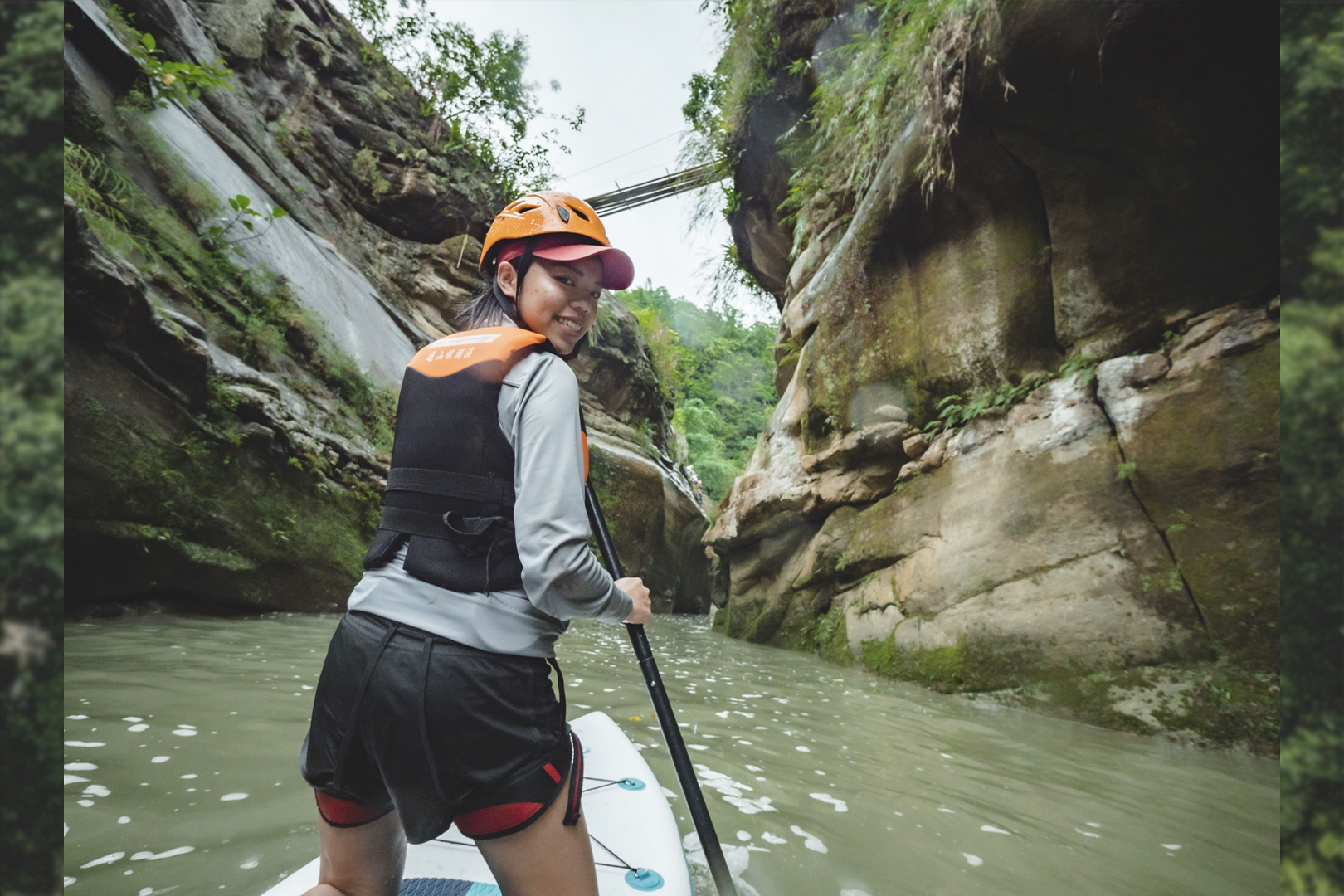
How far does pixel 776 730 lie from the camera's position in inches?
149

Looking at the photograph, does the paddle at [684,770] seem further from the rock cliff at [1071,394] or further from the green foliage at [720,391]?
the green foliage at [720,391]

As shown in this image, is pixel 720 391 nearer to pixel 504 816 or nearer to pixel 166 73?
pixel 166 73

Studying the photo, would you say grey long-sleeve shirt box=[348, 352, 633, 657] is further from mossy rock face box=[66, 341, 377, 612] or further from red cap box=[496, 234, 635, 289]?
mossy rock face box=[66, 341, 377, 612]

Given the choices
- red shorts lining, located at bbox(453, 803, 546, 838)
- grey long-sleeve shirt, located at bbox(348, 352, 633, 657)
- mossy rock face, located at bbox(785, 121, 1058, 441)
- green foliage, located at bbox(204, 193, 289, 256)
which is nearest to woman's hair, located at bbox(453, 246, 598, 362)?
grey long-sleeve shirt, located at bbox(348, 352, 633, 657)

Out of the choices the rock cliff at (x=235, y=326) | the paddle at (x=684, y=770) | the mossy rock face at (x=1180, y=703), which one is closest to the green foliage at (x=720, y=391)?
the rock cliff at (x=235, y=326)

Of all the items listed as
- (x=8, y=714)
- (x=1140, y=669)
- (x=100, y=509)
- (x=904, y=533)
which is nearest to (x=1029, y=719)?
(x=1140, y=669)

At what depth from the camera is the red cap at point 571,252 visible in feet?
5.16

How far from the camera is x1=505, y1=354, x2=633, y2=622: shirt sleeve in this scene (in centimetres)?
122

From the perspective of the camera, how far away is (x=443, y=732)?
3.82ft

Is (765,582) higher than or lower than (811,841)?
higher

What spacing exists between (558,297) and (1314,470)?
141cm

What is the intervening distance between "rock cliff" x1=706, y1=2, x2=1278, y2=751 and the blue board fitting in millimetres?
3728

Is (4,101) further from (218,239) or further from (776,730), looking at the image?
(218,239)

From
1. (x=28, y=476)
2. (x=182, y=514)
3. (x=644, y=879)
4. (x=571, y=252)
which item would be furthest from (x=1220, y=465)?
(x=182, y=514)
